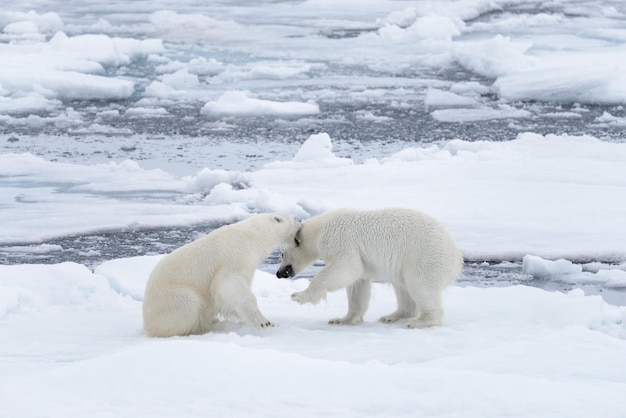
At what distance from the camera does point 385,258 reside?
4617mm

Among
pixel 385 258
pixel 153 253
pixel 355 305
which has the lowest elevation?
pixel 153 253

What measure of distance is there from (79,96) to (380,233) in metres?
11.3

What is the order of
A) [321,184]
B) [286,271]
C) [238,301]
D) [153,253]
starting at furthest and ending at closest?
[321,184], [153,253], [286,271], [238,301]

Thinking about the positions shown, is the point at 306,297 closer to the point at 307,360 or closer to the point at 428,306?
the point at 428,306

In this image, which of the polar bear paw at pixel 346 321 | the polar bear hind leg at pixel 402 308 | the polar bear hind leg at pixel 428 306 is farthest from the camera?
the polar bear hind leg at pixel 402 308

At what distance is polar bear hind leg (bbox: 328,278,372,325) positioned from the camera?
4.74 metres

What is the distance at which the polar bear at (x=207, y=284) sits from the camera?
436 cm

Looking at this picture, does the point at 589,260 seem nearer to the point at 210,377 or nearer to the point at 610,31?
the point at 210,377

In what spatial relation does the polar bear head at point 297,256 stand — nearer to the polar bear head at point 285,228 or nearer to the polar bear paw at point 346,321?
the polar bear head at point 285,228

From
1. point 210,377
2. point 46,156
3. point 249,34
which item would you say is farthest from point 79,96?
point 210,377

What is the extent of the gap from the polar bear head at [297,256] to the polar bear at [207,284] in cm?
24

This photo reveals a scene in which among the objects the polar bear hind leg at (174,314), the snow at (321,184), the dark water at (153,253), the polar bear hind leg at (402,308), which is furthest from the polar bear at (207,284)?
the dark water at (153,253)

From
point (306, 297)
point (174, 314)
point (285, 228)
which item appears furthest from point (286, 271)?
point (174, 314)

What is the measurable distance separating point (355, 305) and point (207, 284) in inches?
29.7
